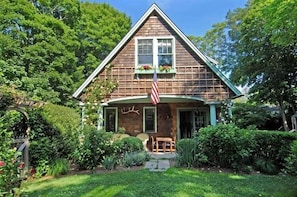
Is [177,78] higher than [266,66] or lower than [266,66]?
lower

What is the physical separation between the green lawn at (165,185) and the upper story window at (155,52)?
20.1 feet

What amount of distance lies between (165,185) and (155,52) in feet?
24.5

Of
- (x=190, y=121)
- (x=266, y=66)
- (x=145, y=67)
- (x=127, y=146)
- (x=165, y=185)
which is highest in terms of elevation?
(x=266, y=66)

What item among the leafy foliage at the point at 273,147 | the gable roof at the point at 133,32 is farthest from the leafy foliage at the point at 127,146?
the leafy foliage at the point at 273,147

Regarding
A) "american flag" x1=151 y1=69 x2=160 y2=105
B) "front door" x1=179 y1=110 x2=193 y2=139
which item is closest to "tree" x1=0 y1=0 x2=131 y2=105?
"american flag" x1=151 y1=69 x2=160 y2=105

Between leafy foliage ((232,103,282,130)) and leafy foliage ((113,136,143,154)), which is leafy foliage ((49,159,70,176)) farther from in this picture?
leafy foliage ((232,103,282,130))

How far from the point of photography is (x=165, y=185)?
532 centimetres

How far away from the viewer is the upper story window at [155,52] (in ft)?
37.6

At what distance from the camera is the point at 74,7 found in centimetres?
2188

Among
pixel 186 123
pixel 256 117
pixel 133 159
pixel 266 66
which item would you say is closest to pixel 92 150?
pixel 133 159

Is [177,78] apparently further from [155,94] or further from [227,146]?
[227,146]

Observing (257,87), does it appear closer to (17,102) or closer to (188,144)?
(188,144)

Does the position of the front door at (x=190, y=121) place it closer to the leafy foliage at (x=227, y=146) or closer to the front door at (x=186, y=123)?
the front door at (x=186, y=123)

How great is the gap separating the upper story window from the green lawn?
20.1 ft
